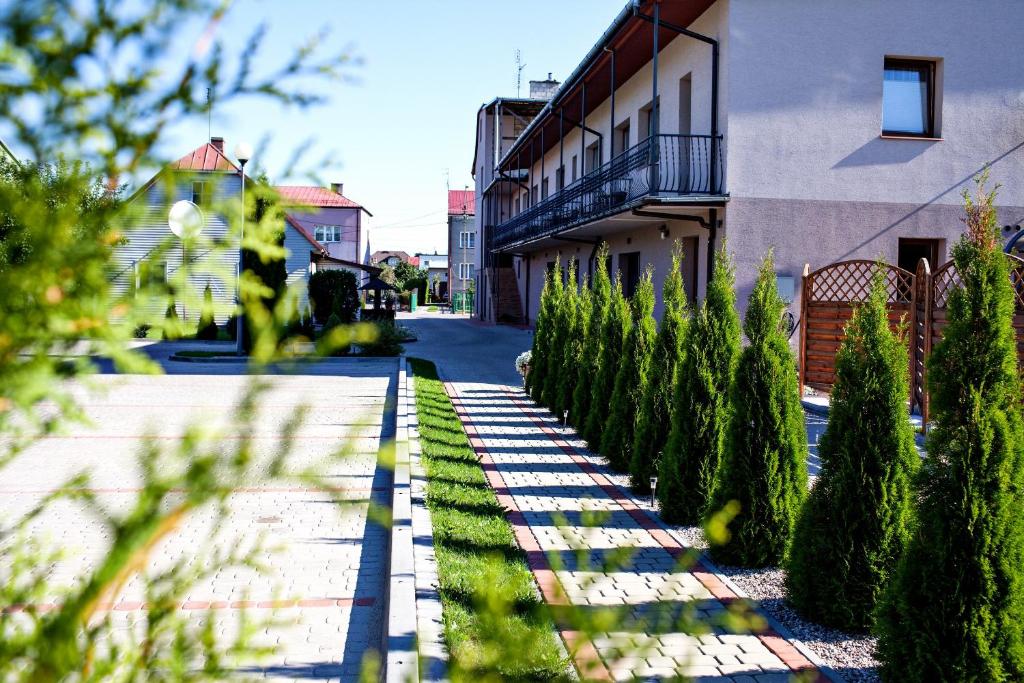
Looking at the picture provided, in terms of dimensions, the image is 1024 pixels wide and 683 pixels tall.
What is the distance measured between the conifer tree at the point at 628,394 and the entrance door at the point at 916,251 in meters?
7.75

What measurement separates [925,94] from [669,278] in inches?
358

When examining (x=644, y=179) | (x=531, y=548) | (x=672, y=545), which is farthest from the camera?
(x=644, y=179)

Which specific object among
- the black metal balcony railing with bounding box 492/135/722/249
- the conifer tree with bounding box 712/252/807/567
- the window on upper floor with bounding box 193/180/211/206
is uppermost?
the black metal balcony railing with bounding box 492/135/722/249

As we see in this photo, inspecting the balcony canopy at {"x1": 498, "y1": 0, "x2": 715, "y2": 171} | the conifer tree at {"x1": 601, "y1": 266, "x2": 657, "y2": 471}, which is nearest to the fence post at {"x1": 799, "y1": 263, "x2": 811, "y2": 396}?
the balcony canopy at {"x1": 498, "y1": 0, "x2": 715, "y2": 171}

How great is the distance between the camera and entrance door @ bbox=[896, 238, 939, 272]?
581 inches

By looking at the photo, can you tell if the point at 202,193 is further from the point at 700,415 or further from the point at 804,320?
the point at 804,320

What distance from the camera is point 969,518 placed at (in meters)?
3.81

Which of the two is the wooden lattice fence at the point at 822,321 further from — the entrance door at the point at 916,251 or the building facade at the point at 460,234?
the building facade at the point at 460,234

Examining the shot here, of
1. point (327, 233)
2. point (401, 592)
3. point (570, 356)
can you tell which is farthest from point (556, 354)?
point (327, 233)

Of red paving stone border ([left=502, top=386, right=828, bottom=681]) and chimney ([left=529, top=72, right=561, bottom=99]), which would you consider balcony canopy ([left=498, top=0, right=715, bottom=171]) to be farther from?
chimney ([left=529, top=72, right=561, bottom=99])

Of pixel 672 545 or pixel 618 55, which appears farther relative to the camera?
pixel 618 55

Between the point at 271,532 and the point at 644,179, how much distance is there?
11.5m

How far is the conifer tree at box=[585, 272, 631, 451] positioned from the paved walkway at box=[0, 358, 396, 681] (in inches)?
99.8

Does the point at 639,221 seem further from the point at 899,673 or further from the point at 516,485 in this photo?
the point at 899,673
